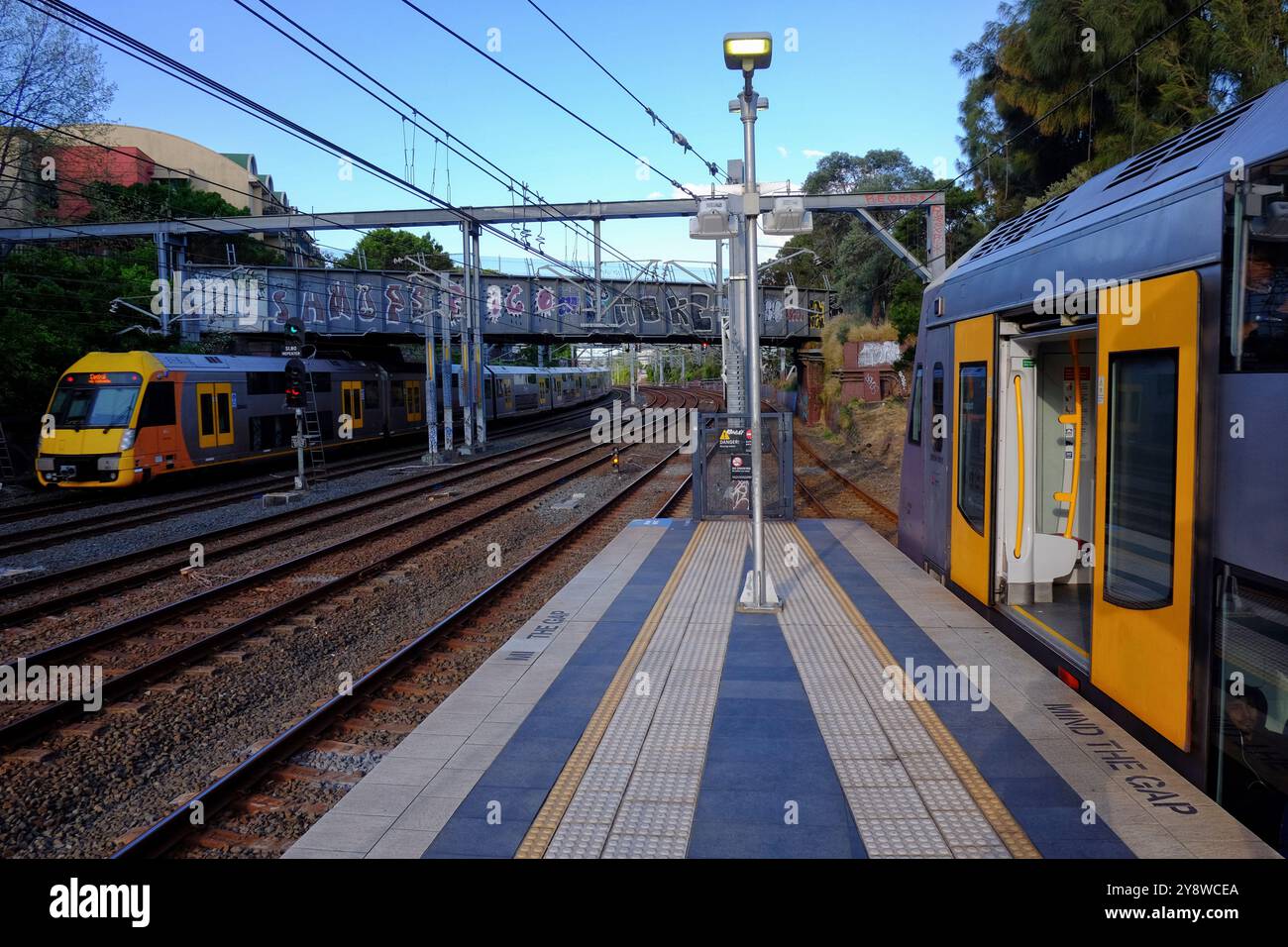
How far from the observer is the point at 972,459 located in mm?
8297

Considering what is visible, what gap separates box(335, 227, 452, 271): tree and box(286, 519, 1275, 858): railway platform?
2031 inches

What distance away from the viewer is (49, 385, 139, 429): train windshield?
1877cm

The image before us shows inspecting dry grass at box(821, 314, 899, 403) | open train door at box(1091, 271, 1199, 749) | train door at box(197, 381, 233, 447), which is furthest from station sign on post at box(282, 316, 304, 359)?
dry grass at box(821, 314, 899, 403)

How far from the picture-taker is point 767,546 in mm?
12922

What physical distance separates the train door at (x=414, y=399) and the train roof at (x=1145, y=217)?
28900 millimetres

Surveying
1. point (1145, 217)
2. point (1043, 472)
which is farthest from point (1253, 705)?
point (1043, 472)

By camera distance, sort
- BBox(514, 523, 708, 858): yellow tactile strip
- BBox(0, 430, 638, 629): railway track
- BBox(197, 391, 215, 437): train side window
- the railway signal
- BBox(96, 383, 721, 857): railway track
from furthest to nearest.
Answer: BBox(197, 391, 215, 437): train side window → the railway signal → BBox(0, 430, 638, 629): railway track → BBox(96, 383, 721, 857): railway track → BBox(514, 523, 708, 858): yellow tactile strip

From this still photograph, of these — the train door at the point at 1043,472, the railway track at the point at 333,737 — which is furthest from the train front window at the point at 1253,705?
the railway track at the point at 333,737

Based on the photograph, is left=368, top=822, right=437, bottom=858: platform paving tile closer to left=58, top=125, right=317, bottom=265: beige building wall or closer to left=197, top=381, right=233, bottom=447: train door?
left=197, top=381, right=233, bottom=447: train door

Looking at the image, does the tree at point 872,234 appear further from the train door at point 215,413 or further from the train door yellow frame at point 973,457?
the train door at point 215,413

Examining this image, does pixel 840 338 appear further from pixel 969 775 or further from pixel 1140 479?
pixel 969 775

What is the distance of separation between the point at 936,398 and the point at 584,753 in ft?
19.8
